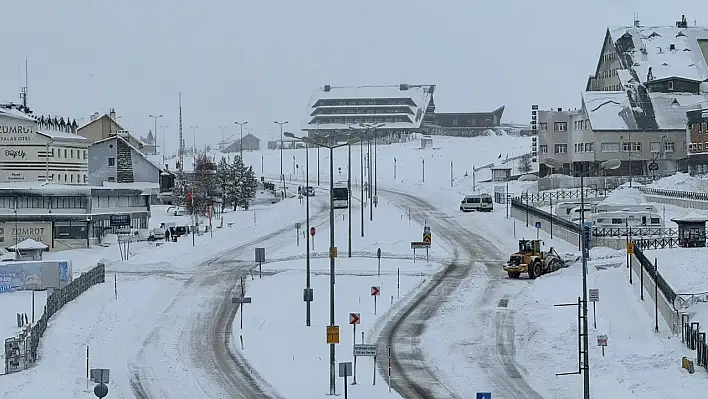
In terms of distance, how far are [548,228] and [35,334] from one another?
42114 mm

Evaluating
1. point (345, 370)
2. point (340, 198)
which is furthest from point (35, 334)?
point (340, 198)

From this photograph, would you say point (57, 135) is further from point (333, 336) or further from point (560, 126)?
point (333, 336)

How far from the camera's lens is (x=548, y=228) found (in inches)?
2768

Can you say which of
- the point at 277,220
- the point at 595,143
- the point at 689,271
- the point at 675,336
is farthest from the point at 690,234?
the point at 595,143

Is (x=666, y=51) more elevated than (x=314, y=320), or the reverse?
(x=666, y=51)

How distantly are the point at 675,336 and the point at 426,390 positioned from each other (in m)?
9.72

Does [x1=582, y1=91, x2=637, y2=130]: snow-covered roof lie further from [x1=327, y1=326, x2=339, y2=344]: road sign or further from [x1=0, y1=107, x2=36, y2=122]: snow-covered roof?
[x1=327, y1=326, x2=339, y2=344]: road sign

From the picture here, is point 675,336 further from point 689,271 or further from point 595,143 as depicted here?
point 595,143

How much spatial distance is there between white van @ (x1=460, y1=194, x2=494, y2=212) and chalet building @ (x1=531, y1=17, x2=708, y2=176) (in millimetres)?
16285

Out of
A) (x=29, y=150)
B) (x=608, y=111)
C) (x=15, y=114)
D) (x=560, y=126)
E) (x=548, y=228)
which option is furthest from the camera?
(x=560, y=126)

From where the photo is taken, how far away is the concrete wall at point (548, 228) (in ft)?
209

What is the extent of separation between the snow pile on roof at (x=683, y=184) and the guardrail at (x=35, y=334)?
5224cm

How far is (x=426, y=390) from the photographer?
30.3 metres

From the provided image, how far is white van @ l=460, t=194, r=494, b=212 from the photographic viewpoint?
88.0m
